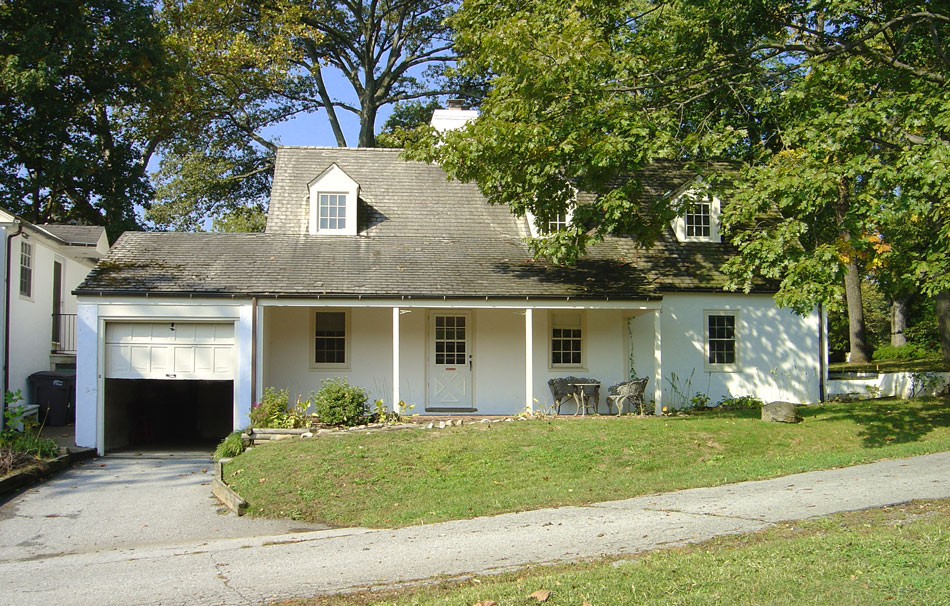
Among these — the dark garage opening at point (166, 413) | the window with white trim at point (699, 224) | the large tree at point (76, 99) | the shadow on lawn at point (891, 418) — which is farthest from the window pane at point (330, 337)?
the large tree at point (76, 99)

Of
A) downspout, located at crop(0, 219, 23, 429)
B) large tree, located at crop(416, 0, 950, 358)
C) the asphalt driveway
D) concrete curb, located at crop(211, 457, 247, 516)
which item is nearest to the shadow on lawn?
large tree, located at crop(416, 0, 950, 358)

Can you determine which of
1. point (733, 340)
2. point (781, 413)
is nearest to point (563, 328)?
point (733, 340)

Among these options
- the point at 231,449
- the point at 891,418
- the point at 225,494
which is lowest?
the point at 225,494

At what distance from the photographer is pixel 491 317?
18938 millimetres

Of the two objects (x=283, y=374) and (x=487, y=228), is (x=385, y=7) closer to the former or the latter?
(x=487, y=228)

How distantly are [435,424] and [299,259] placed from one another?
18.7 feet

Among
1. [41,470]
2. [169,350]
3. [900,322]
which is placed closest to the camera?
[41,470]

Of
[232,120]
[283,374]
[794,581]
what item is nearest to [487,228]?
[283,374]

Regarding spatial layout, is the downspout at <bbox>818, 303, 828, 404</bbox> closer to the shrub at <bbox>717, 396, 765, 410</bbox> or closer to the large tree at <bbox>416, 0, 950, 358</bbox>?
the shrub at <bbox>717, 396, 765, 410</bbox>

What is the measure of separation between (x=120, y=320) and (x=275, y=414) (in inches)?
158

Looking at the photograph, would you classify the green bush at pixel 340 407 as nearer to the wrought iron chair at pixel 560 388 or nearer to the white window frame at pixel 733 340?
the wrought iron chair at pixel 560 388

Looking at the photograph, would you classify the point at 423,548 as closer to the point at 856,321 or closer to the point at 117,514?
the point at 117,514

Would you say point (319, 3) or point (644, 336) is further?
point (319, 3)

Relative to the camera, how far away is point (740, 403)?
18516mm
